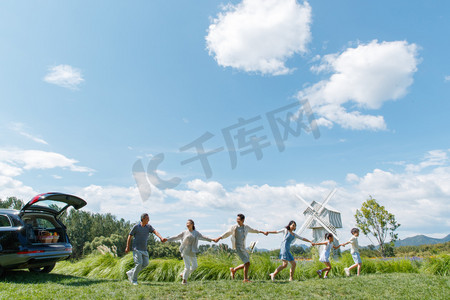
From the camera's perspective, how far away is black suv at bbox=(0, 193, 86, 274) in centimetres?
785

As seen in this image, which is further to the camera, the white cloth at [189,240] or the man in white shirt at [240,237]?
the man in white shirt at [240,237]

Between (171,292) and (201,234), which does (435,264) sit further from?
(171,292)

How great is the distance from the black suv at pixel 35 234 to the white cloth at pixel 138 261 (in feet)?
8.69

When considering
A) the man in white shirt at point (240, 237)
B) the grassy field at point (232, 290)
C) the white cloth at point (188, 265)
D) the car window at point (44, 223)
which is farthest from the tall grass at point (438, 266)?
the car window at point (44, 223)

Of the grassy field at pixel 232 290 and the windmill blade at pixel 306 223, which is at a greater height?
the windmill blade at pixel 306 223

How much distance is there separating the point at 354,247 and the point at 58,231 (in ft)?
31.6

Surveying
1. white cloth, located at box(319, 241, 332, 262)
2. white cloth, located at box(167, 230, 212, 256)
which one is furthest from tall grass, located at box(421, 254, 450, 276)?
white cloth, located at box(167, 230, 212, 256)

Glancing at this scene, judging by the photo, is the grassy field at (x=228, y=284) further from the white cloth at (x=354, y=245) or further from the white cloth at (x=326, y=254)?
the white cloth at (x=354, y=245)

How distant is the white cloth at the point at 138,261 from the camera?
7.69 metres

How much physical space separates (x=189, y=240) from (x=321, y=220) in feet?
87.6

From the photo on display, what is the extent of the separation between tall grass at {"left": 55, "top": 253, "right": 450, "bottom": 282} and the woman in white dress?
65.7 inches

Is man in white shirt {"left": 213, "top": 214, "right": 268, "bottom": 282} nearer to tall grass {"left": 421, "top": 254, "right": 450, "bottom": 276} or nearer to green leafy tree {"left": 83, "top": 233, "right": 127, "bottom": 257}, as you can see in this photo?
tall grass {"left": 421, "top": 254, "right": 450, "bottom": 276}

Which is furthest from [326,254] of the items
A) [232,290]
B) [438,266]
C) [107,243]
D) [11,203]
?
[11,203]

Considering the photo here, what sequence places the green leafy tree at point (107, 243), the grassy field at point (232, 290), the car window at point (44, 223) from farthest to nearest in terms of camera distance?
the green leafy tree at point (107, 243) → the car window at point (44, 223) → the grassy field at point (232, 290)
